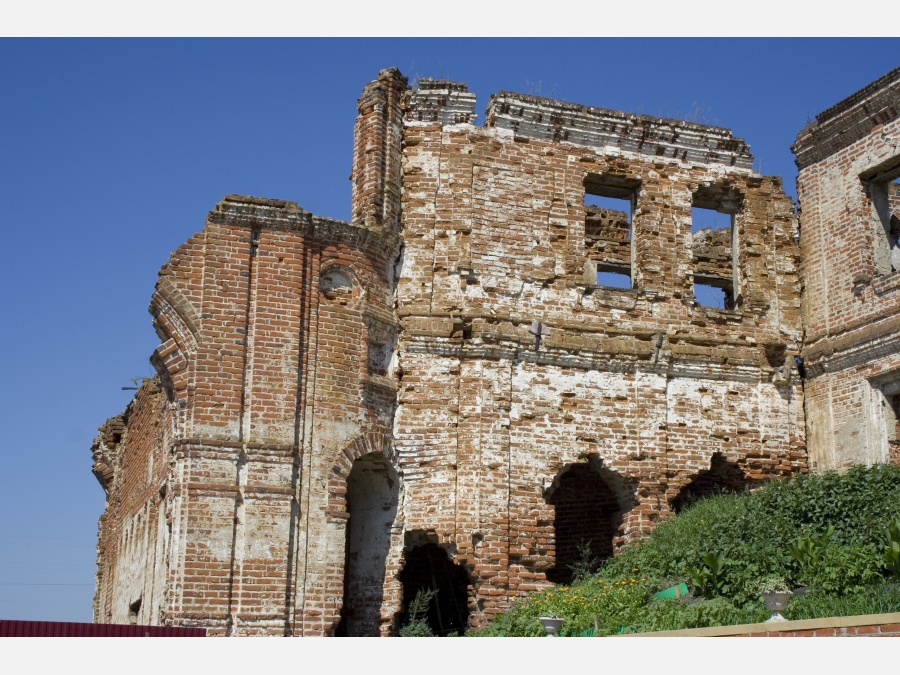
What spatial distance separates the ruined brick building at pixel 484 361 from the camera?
13.0 m

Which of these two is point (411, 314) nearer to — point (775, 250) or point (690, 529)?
point (690, 529)

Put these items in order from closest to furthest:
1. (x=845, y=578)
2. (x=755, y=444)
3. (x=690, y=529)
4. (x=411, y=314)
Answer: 1. (x=845, y=578)
2. (x=690, y=529)
3. (x=411, y=314)
4. (x=755, y=444)

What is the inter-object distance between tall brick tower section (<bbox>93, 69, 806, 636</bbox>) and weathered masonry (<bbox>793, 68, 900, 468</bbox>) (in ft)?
1.17

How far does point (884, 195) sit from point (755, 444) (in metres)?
3.64

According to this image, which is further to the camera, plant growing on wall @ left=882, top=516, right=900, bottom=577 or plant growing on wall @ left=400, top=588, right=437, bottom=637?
plant growing on wall @ left=400, top=588, right=437, bottom=637

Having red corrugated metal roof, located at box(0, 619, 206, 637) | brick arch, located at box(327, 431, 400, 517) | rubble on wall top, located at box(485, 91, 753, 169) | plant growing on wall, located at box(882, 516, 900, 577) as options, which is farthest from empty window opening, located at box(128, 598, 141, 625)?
plant growing on wall, located at box(882, 516, 900, 577)

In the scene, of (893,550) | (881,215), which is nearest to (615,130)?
(881,215)

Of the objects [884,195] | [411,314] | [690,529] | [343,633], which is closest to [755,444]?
[690,529]

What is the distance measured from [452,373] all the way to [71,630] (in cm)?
532

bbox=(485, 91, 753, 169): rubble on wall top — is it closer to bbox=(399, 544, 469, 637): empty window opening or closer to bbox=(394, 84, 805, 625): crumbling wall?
bbox=(394, 84, 805, 625): crumbling wall

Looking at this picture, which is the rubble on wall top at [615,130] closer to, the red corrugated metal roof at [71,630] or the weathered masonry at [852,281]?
the weathered masonry at [852,281]

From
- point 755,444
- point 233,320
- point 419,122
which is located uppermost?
point 419,122

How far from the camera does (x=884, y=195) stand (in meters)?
15.6

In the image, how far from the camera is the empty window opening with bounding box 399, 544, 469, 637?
50.3 ft
